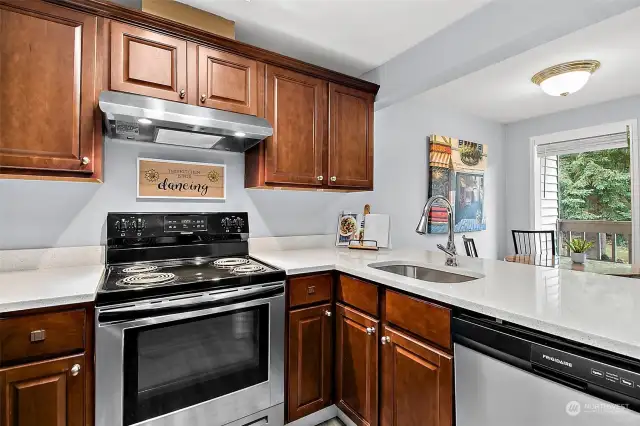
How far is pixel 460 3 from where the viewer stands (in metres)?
1.81

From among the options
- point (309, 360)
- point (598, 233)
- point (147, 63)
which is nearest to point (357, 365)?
point (309, 360)

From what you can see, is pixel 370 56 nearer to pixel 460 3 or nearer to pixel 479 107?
pixel 460 3

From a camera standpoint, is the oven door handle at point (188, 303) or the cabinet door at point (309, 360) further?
the cabinet door at point (309, 360)

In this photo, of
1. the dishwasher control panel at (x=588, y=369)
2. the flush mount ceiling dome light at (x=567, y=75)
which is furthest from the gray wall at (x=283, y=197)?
Result: the dishwasher control panel at (x=588, y=369)

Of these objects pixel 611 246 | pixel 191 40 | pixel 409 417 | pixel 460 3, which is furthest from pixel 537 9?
pixel 611 246

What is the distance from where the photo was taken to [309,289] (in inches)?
73.4

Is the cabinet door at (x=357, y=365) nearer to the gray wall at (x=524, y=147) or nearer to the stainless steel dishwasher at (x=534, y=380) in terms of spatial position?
the stainless steel dishwasher at (x=534, y=380)

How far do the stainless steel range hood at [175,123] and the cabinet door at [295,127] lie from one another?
0.20m

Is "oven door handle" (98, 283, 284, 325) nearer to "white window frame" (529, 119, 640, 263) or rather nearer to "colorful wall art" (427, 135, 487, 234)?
"colorful wall art" (427, 135, 487, 234)

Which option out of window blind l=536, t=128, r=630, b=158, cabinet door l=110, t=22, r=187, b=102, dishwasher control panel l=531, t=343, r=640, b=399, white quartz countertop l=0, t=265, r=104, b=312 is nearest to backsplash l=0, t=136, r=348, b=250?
white quartz countertop l=0, t=265, r=104, b=312

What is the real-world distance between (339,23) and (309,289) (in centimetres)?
161

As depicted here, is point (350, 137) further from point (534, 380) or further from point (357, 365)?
point (534, 380)

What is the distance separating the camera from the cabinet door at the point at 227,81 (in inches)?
73.9

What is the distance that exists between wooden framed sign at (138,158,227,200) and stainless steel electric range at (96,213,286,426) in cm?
20
